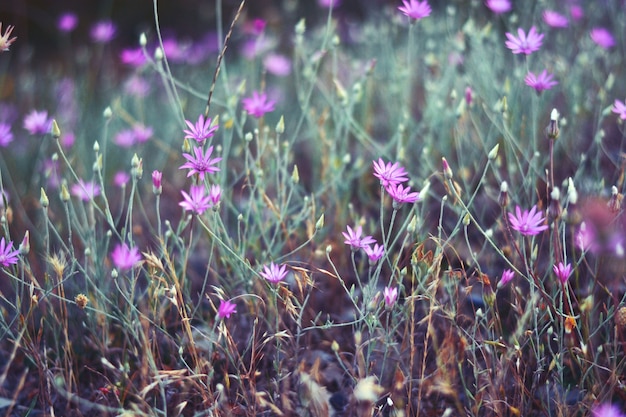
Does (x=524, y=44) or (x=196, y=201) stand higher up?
(x=524, y=44)

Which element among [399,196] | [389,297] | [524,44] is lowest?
[389,297]

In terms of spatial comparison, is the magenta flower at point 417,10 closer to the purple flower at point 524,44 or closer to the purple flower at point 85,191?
the purple flower at point 524,44

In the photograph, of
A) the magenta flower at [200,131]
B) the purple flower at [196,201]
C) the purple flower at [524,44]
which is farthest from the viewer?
the purple flower at [524,44]

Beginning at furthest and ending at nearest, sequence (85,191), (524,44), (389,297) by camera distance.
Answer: (524,44) < (85,191) < (389,297)

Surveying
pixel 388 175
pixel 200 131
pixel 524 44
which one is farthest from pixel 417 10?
pixel 200 131

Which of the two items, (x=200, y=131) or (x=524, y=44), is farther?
(x=524, y=44)

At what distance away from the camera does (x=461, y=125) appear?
7.32 feet

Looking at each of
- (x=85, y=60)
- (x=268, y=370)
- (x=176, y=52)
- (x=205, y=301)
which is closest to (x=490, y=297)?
(x=268, y=370)

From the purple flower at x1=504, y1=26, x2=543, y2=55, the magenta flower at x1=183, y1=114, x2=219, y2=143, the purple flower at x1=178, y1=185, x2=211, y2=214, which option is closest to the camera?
the purple flower at x1=178, y1=185, x2=211, y2=214

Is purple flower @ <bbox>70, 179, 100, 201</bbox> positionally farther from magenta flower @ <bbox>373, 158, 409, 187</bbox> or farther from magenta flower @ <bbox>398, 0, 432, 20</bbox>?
magenta flower @ <bbox>398, 0, 432, 20</bbox>

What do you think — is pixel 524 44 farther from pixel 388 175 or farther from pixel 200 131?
pixel 200 131

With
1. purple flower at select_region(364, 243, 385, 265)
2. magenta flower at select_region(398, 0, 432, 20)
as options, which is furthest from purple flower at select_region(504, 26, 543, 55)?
purple flower at select_region(364, 243, 385, 265)

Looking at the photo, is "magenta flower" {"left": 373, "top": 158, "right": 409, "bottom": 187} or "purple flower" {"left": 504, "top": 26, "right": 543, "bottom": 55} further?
"purple flower" {"left": 504, "top": 26, "right": 543, "bottom": 55}

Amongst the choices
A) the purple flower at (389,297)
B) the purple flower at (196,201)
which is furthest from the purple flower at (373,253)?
the purple flower at (196,201)
